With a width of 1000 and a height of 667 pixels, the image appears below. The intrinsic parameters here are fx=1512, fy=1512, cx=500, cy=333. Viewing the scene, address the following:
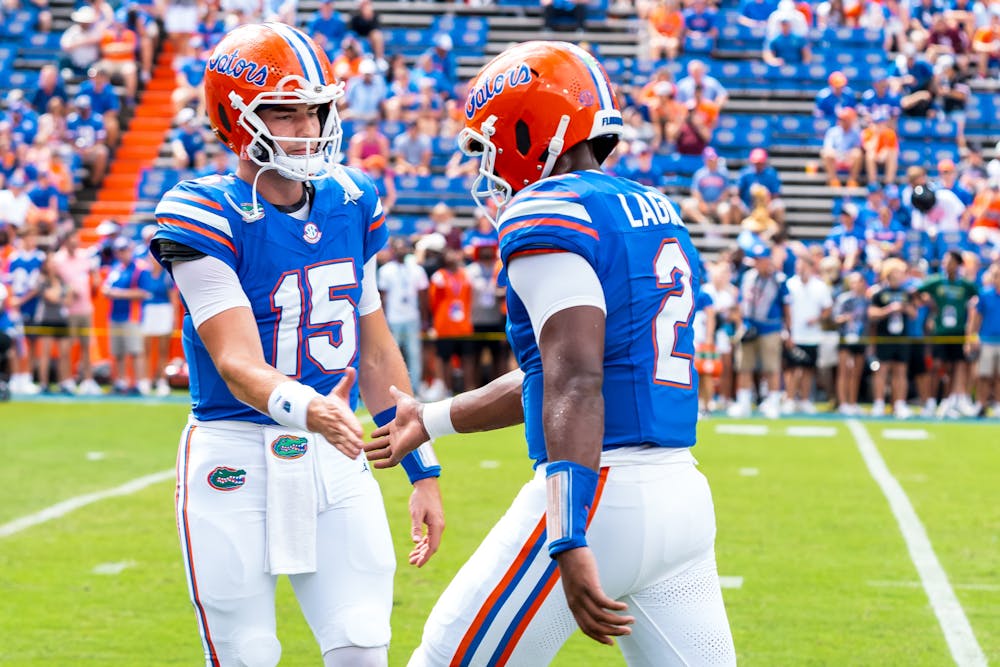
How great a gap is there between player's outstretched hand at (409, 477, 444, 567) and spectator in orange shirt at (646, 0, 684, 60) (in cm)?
1800

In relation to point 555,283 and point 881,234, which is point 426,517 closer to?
point 555,283

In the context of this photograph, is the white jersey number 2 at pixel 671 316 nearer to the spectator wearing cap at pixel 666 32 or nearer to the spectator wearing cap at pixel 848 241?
the spectator wearing cap at pixel 848 241

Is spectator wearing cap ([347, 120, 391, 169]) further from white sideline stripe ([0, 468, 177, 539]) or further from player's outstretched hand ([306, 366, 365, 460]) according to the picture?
player's outstretched hand ([306, 366, 365, 460])

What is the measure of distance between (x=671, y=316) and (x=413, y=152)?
1709cm

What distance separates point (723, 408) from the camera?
16.7 metres

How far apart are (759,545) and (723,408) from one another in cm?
849

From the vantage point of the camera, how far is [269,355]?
366 cm

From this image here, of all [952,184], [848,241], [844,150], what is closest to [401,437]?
[848,241]

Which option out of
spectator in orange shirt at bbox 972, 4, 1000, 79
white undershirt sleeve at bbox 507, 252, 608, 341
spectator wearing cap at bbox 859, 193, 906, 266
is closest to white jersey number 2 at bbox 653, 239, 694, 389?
white undershirt sleeve at bbox 507, 252, 608, 341

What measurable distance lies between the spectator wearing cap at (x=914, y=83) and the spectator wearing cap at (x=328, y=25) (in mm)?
7943

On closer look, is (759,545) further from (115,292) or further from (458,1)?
(458,1)

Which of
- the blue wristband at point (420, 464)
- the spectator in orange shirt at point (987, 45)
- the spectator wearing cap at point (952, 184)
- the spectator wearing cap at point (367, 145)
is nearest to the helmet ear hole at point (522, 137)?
the blue wristband at point (420, 464)

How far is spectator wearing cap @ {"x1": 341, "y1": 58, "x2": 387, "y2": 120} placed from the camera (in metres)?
20.3

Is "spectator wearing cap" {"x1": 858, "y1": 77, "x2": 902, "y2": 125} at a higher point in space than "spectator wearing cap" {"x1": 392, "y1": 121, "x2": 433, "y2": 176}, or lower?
higher
